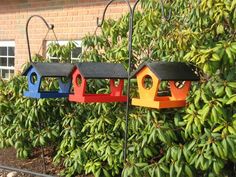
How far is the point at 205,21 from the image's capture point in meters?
4.60

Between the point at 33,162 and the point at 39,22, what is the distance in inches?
156

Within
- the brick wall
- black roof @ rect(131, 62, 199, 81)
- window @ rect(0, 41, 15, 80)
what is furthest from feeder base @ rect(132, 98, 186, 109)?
window @ rect(0, 41, 15, 80)

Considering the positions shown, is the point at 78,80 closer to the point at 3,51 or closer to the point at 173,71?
the point at 173,71

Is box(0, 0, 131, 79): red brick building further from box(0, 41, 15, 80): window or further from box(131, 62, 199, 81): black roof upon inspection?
box(131, 62, 199, 81): black roof

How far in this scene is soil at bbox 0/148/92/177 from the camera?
22.0 feet

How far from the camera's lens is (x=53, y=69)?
561 cm

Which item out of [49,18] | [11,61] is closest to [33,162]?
[49,18]

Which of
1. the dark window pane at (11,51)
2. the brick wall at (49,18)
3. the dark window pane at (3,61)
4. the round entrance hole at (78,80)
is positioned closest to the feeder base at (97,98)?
the round entrance hole at (78,80)

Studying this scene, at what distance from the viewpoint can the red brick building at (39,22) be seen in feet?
29.7

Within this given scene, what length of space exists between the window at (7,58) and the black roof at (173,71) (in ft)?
23.6

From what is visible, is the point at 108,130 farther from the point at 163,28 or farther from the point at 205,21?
the point at 205,21

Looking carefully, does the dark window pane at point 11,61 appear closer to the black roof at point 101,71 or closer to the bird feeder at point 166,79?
the black roof at point 101,71

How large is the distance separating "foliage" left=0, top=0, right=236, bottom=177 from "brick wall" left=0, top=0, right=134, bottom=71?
2586 mm

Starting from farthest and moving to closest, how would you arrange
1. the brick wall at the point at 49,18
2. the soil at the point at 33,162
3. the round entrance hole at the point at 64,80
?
the brick wall at the point at 49,18
the soil at the point at 33,162
the round entrance hole at the point at 64,80
